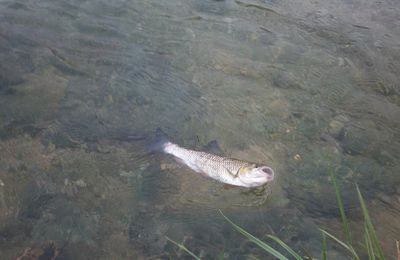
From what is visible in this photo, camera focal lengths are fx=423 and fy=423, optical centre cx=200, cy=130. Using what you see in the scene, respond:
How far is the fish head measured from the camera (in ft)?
14.1

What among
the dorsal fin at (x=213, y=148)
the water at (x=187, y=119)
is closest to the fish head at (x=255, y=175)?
the water at (x=187, y=119)

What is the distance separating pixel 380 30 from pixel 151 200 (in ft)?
20.8

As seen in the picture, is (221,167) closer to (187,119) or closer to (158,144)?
(158,144)

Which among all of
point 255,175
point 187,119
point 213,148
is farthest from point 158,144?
point 255,175

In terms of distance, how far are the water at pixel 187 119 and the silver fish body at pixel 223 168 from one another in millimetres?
287

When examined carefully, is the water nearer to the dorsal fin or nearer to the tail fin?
→ the tail fin

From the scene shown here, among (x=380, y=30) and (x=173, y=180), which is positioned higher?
(x=380, y=30)

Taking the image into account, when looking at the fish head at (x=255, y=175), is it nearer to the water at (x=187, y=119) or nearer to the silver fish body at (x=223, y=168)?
the silver fish body at (x=223, y=168)

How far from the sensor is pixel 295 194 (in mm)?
5012

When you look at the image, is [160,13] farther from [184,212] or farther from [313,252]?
[313,252]

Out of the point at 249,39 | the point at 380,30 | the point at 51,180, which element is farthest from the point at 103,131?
the point at 380,30

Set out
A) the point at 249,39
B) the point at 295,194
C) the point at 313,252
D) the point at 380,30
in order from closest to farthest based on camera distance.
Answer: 1. the point at 313,252
2. the point at 295,194
3. the point at 249,39
4. the point at 380,30

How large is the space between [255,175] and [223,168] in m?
0.40

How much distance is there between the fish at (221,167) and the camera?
4.33 m
